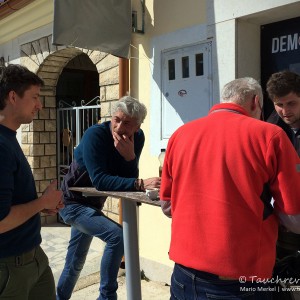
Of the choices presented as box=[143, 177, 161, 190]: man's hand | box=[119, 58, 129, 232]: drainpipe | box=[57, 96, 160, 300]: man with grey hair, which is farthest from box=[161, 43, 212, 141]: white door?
box=[143, 177, 161, 190]: man's hand

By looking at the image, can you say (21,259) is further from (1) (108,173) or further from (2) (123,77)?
(2) (123,77)

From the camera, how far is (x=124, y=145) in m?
2.55

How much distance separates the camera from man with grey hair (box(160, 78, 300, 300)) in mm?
1506

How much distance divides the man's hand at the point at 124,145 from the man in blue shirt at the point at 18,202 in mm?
668

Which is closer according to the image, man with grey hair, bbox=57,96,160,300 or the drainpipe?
man with grey hair, bbox=57,96,160,300

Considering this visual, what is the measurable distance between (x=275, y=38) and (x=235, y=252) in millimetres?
2345

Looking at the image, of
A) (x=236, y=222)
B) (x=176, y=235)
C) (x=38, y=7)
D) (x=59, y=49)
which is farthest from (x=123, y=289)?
(x=38, y=7)

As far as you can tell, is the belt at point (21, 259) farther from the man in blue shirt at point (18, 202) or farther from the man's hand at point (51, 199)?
the man's hand at point (51, 199)

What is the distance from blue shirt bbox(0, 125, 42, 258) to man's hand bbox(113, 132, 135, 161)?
2.40ft

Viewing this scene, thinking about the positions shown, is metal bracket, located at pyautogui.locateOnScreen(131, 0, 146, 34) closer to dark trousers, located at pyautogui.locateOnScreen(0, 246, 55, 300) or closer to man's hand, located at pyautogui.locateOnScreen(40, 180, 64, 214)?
man's hand, located at pyautogui.locateOnScreen(40, 180, 64, 214)

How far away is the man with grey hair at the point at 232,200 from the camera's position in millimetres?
1506

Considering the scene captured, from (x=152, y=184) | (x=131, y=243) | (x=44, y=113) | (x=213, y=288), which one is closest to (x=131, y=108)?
(x=152, y=184)

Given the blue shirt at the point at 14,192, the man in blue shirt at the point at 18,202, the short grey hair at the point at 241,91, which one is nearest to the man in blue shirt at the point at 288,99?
the short grey hair at the point at 241,91

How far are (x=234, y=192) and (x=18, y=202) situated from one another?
3.17 feet
